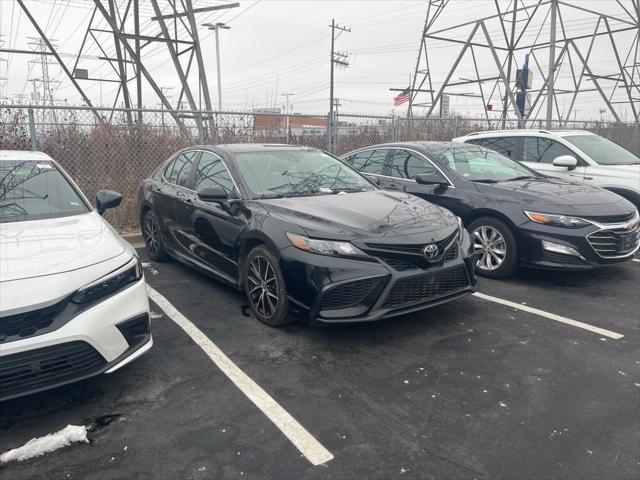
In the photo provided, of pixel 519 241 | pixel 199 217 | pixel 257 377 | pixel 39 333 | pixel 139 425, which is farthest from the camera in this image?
pixel 519 241

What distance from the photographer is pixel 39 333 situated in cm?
259

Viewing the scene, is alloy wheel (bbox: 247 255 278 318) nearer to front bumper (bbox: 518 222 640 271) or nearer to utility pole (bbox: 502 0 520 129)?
front bumper (bbox: 518 222 640 271)

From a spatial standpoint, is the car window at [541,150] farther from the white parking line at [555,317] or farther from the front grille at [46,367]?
the front grille at [46,367]

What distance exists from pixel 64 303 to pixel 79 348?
27 cm

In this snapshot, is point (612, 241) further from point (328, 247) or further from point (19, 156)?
point (19, 156)

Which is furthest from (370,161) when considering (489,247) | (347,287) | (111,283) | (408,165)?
(111,283)

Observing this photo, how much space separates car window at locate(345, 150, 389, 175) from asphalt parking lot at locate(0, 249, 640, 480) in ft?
9.34

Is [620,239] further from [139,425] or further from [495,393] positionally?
[139,425]

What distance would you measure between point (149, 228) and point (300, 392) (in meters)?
3.92

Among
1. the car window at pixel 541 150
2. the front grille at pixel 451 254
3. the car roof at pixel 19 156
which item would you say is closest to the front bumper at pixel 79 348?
the car roof at pixel 19 156

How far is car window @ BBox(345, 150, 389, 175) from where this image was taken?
6.77 m

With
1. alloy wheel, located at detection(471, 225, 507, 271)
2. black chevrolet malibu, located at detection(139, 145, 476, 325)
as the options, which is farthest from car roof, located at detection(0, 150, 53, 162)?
alloy wheel, located at detection(471, 225, 507, 271)

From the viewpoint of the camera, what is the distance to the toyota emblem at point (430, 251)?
12.3 feet

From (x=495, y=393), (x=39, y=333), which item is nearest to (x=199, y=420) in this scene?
(x=39, y=333)
